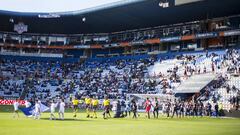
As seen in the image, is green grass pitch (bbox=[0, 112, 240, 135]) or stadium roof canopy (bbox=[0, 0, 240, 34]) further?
stadium roof canopy (bbox=[0, 0, 240, 34])

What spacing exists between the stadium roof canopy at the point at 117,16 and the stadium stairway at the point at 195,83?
10619 mm

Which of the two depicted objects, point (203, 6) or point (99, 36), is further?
point (99, 36)

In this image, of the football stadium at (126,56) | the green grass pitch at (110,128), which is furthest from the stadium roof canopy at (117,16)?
the green grass pitch at (110,128)

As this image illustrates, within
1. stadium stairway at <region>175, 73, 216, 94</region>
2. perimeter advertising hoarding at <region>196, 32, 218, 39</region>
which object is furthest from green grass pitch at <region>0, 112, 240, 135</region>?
perimeter advertising hoarding at <region>196, 32, 218, 39</region>

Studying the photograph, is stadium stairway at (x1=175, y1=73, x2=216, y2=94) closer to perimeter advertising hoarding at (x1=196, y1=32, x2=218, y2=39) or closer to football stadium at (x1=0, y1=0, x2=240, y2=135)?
football stadium at (x1=0, y1=0, x2=240, y2=135)

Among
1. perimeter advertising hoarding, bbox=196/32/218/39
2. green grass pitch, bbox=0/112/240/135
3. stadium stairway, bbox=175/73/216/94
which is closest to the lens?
green grass pitch, bbox=0/112/240/135

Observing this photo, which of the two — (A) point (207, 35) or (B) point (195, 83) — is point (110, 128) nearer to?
(B) point (195, 83)

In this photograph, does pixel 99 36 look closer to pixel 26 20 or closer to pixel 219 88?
pixel 26 20

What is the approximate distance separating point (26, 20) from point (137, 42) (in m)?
23.8

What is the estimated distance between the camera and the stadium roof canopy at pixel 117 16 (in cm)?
6362

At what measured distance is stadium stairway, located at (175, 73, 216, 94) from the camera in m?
53.9

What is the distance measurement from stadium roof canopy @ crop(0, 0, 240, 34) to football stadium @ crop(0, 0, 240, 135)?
6.7 inches

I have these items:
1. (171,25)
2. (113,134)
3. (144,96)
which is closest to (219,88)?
(144,96)

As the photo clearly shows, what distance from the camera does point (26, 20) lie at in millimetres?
82688
